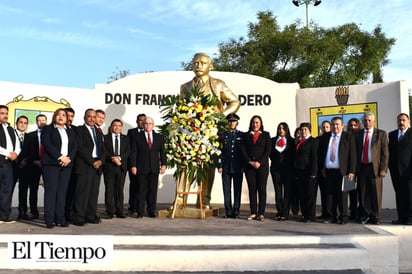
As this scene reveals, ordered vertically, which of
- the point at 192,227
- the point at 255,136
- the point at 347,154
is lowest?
the point at 192,227

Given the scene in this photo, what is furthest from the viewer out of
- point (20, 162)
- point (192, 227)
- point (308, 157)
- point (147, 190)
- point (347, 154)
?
point (147, 190)

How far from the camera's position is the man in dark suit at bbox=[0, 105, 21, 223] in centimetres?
621

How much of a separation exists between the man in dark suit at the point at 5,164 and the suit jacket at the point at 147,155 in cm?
173

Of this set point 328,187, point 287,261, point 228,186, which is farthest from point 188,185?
point 287,261

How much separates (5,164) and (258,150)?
11.6 ft

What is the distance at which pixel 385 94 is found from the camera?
8.99 m

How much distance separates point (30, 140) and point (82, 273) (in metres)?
2.94

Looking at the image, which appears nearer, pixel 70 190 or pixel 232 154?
pixel 70 190

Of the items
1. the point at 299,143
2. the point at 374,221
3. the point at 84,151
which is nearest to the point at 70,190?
the point at 84,151

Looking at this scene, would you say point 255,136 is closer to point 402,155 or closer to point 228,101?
point 228,101

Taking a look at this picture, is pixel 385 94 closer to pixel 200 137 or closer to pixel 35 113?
pixel 200 137

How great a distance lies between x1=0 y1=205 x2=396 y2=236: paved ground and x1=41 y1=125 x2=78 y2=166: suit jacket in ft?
2.86

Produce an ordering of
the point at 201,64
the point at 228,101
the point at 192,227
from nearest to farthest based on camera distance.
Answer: the point at 192,227, the point at 201,64, the point at 228,101

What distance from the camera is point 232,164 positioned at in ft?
22.9
